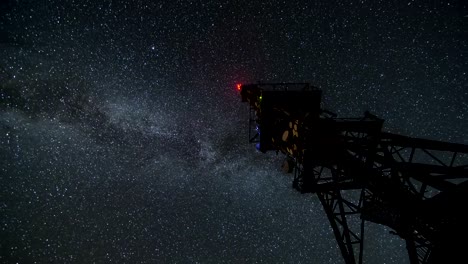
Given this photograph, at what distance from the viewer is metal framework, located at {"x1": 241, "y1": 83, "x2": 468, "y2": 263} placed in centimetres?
379

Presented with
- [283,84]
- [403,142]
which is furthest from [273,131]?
[403,142]

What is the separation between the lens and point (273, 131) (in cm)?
813

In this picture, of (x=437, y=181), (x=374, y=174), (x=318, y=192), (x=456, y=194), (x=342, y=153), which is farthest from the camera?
(x=318, y=192)

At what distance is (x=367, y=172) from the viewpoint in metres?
4.78

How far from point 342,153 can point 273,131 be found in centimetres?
256

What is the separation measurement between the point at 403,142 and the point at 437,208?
262 cm

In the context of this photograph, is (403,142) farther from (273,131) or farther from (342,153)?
(273,131)

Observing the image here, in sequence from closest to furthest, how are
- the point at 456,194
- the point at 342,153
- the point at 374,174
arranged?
the point at 456,194 < the point at 374,174 < the point at 342,153

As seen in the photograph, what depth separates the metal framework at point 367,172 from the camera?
3787 millimetres

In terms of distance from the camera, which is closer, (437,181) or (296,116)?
(437,181)

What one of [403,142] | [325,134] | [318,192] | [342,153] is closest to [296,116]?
[325,134]

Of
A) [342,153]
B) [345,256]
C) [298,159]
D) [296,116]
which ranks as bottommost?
[345,256]

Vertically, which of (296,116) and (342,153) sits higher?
(296,116)

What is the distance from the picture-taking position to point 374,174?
4617 mm
